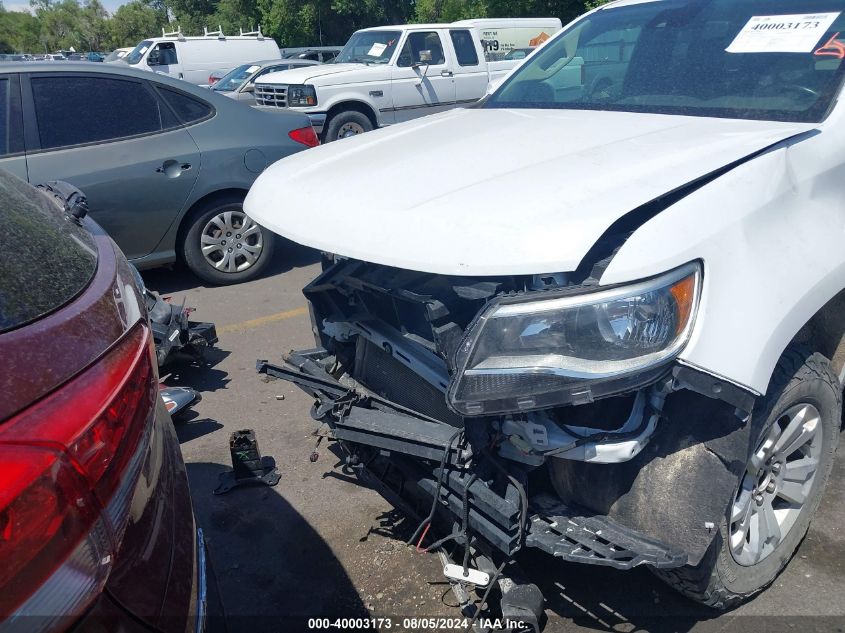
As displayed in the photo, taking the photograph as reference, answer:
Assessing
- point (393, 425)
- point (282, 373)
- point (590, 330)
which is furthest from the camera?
point (282, 373)

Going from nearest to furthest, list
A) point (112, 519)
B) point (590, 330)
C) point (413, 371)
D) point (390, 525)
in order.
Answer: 1. point (112, 519)
2. point (590, 330)
3. point (413, 371)
4. point (390, 525)

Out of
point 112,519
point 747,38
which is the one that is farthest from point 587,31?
point 112,519

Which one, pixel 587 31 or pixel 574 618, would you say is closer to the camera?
pixel 574 618

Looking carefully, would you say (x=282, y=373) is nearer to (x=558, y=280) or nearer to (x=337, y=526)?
(x=337, y=526)

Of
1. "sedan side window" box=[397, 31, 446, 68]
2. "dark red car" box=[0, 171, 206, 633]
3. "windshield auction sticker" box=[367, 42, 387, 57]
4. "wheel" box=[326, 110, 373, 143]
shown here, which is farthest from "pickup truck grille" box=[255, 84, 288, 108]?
"dark red car" box=[0, 171, 206, 633]

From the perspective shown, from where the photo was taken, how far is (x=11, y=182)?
193 centimetres

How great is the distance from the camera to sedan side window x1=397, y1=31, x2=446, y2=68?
11.8 metres

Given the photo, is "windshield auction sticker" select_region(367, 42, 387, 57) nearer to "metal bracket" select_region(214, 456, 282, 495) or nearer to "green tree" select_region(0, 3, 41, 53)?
"metal bracket" select_region(214, 456, 282, 495)

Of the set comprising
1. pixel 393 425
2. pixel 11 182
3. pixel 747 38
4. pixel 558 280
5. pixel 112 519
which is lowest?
pixel 393 425

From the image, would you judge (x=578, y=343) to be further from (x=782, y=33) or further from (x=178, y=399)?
(x=178, y=399)

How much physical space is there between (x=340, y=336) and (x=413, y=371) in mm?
434

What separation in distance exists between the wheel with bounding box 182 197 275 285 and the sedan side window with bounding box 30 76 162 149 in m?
0.78

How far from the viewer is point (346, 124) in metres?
11.4

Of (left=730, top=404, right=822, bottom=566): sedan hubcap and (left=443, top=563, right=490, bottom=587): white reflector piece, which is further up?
(left=730, top=404, right=822, bottom=566): sedan hubcap
